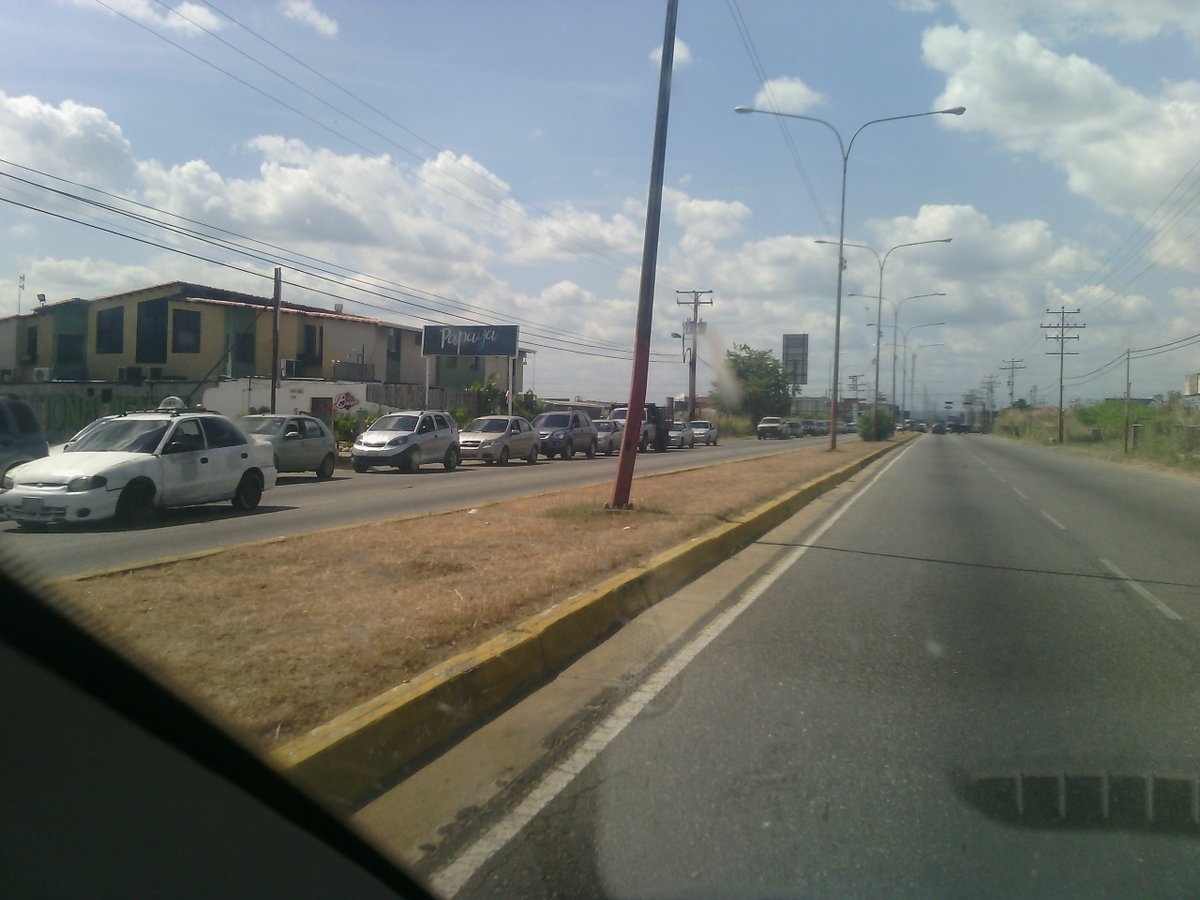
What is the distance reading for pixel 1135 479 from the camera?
1225 inches

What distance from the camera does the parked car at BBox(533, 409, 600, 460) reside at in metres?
37.3

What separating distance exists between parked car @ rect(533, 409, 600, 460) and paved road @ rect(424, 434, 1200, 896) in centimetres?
2704

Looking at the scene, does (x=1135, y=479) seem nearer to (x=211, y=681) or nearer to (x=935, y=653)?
(x=935, y=653)

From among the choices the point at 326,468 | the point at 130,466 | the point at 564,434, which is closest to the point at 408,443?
the point at 326,468

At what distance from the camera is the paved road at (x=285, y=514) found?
10844mm

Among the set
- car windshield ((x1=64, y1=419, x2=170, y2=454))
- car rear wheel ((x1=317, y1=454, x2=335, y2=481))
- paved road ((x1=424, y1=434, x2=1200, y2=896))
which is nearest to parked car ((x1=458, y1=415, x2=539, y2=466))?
car rear wheel ((x1=317, y1=454, x2=335, y2=481))

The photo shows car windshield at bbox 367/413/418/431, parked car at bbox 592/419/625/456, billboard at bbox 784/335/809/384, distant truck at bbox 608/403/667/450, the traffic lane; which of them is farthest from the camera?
billboard at bbox 784/335/809/384

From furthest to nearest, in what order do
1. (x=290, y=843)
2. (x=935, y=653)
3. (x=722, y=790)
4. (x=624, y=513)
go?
(x=624, y=513)
(x=935, y=653)
(x=722, y=790)
(x=290, y=843)

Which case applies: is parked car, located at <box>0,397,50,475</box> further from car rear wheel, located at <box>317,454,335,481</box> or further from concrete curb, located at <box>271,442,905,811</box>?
concrete curb, located at <box>271,442,905,811</box>

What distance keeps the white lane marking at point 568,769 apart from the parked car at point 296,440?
16334 millimetres

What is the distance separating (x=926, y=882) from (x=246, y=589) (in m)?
5.72

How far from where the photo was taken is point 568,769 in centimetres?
518

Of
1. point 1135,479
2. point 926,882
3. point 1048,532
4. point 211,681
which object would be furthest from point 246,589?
point 1135,479

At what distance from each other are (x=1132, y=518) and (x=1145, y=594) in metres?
8.86
